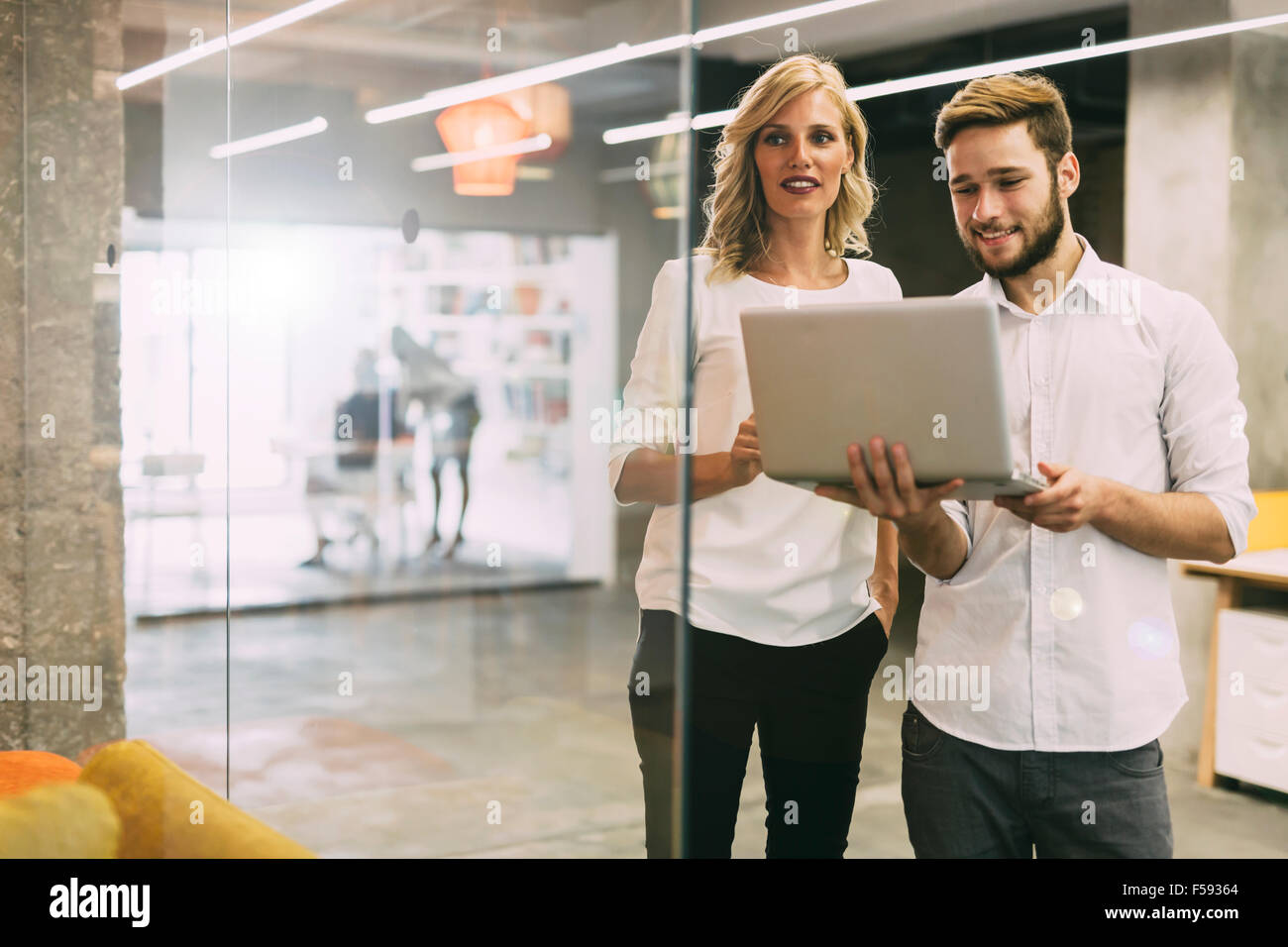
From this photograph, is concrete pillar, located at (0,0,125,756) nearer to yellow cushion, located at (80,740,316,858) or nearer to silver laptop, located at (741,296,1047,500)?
yellow cushion, located at (80,740,316,858)

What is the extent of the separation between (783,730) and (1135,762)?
0.52 meters

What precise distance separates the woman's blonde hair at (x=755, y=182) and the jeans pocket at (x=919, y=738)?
745mm

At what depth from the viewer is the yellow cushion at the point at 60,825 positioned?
5.05 ft

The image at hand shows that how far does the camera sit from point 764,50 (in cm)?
247

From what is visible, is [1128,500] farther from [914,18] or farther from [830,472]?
[914,18]

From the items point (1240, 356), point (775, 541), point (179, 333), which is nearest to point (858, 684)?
point (775, 541)

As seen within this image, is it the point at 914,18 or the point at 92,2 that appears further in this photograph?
the point at 914,18

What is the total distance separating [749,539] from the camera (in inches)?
72.4

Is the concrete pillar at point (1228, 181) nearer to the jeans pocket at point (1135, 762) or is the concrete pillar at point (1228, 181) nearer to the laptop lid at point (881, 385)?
the jeans pocket at point (1135, 762)

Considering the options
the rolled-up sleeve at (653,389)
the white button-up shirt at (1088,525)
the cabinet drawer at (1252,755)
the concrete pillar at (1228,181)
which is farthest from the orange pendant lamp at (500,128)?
the cabinet drawer at (1252,755)
